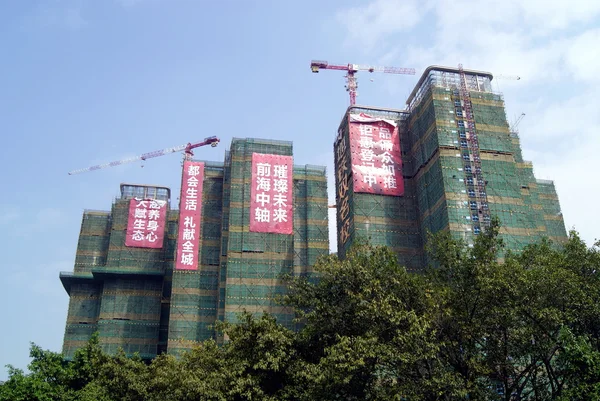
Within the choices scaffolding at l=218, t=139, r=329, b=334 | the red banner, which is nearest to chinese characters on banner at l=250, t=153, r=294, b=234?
scaffolding at l=218, t=139, r=329, b=334

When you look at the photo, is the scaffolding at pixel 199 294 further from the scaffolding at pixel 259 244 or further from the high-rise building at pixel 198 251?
the scaffolding at pixel 259 244

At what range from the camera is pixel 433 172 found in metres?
55.3

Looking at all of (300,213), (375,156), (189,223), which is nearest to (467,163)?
(375,156)

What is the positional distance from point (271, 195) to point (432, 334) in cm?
3982

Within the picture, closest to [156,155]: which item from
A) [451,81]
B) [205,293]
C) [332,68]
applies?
[332,68]

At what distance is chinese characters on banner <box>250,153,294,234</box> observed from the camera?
2311 inches

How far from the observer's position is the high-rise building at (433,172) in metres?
52.5

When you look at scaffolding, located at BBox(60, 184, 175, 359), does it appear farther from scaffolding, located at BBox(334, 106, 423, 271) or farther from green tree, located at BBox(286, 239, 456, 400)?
green tree, located at BBox(286, 239, 456, 400)

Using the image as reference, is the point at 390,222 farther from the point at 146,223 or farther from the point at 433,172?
the point at 146,223

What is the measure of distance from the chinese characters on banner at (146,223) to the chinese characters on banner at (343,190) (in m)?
23.1

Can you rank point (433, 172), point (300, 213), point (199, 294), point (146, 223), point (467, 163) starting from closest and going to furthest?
point (467, 163), point (433, 172), point (199, 294), point (300, 213), point (146, 223)

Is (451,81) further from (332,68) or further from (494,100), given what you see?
(332,68)

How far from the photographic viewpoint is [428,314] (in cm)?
2178

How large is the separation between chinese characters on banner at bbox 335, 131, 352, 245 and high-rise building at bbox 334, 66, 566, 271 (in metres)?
0.11
